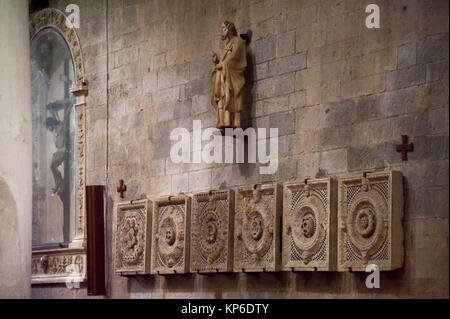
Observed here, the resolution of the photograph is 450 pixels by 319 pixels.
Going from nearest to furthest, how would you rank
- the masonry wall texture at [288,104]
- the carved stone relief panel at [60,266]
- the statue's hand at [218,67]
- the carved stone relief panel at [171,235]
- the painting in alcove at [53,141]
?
the masonry wall texture at [288,104] → the statue's hand at [218,67] → the carved stone relief panel at [171,235] → the carved stone relief panel at [60,266] → the painting in alcove at [53,141]

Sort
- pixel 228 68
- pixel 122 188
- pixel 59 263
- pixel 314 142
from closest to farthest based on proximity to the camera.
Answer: pixel 314 142
pixel 228 68
pixel 122 188
pixel 59 263

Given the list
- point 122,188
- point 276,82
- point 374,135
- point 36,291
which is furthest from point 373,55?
point 36,291

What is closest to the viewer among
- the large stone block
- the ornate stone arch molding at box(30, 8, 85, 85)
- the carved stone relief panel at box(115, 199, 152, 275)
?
the large stone block

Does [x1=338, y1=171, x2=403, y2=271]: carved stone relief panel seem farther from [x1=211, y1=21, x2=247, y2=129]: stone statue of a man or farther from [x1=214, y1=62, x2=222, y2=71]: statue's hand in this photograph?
[x1=214, y1=62, x2=222, y2=71]: statue's hand

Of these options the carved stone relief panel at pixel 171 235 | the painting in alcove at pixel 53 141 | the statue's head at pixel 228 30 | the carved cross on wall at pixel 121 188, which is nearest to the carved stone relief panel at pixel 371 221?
the statue's head at pixel 228 30

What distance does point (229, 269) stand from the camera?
12.8 meters

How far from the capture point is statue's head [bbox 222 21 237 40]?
1291cm

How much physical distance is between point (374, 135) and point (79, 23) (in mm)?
6655

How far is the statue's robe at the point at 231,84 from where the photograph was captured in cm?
1270

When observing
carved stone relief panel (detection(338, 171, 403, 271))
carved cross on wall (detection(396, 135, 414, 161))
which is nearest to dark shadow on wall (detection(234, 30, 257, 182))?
carved stone relief panel (detection(338, 171, 403, 271))

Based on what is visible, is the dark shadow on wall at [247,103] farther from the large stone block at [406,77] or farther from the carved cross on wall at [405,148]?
the carved cross on wall at [405,148]

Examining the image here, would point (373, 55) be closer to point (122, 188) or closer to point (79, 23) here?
point (122, 188)

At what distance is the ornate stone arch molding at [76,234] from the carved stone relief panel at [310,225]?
455 centimetres

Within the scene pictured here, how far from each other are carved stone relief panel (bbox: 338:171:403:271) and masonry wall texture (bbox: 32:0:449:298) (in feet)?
0.40
